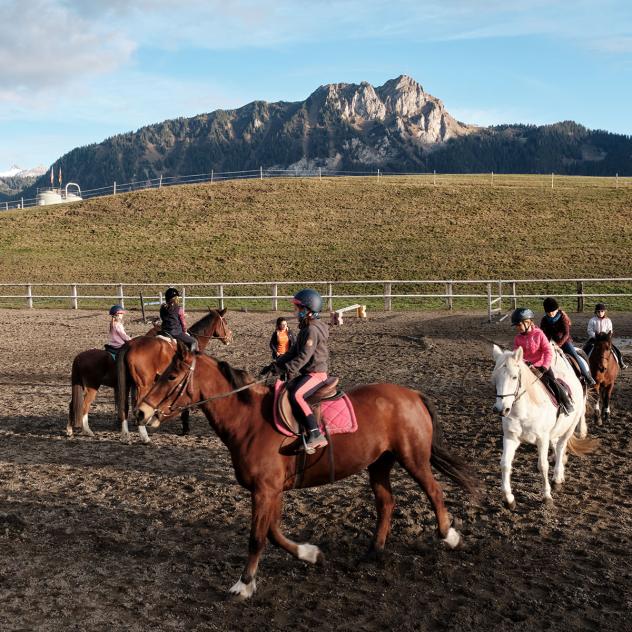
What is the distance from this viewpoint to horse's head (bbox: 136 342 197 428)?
607 cm

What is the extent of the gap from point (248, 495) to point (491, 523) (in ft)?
9.55

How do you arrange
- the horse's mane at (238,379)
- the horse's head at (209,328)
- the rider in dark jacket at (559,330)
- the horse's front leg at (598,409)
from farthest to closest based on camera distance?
the horse's head at (209,328) → the horse's front leg at (598,409) → the rider in dark jacket at (559,330) → the horse's mane at (238,379)

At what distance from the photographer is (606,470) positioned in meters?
8.77

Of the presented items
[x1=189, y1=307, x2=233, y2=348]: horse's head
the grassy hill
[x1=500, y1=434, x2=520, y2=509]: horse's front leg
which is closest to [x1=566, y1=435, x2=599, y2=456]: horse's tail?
[x1=500, y1=434, x2=520, y2=509]: horse's front leg

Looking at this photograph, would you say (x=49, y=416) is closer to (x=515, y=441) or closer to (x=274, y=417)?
(x=274, y=417)

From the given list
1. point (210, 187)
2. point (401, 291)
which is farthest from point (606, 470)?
point (210, 187)

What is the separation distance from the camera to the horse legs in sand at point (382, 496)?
6.52 m

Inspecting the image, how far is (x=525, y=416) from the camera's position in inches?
310

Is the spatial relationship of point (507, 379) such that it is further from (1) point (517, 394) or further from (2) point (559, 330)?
(2) point (559, 330)

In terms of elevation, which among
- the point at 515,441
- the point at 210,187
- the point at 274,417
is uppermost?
the point at 210,187

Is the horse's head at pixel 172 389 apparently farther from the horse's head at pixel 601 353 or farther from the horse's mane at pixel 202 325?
the horse's head at pixel 601 353

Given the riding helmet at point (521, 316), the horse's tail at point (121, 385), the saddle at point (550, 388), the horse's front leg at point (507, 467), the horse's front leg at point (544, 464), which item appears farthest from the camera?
the horse's tail at point (121, 385)

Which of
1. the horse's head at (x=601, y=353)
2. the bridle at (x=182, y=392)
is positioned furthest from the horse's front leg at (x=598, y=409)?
the bridle at (x=182, y=392)

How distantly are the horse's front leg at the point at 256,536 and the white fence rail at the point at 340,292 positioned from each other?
24.4 meters
